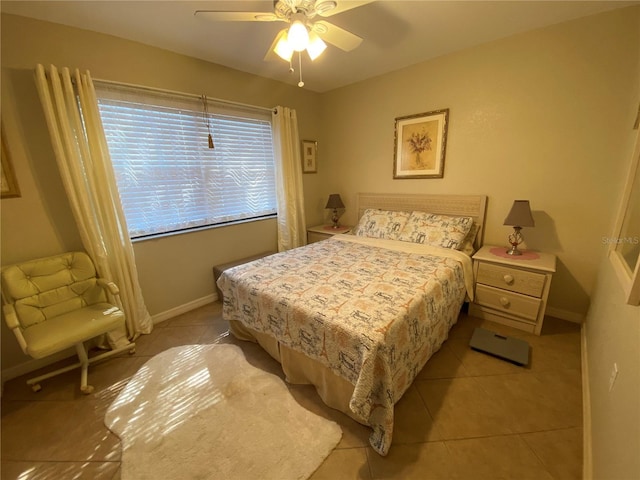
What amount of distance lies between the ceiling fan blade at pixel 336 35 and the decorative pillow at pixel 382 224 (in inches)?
67.6

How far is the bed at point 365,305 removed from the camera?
1.33 m

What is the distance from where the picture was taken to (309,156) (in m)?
3.72

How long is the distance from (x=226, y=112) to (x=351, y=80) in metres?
1.62

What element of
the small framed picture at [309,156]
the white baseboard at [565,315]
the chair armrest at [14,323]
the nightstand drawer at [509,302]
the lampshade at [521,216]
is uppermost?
the small framed picture at [309,156]

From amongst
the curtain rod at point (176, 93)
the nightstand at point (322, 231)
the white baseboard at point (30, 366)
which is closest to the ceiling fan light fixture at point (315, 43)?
the curtain rod at point (176, 93)

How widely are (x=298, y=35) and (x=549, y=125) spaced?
88.3 inches

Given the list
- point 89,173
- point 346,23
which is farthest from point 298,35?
point 89,173

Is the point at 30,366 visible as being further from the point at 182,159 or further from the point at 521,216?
the point at 521,216

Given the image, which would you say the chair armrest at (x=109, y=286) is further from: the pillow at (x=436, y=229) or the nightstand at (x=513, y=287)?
the nightstand at (x=513, y=287)

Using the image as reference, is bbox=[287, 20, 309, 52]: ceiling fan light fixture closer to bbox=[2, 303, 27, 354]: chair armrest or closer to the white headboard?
the white headboard

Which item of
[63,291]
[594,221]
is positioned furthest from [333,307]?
[594,221]

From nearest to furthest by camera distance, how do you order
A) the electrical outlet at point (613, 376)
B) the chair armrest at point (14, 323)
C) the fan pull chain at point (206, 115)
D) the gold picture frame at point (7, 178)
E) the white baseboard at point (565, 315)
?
the electrical outlet at point (613, 376), the chair armrest at point (14, 323), the gold picture frame at point (7, 178), the white baseboard at point (565, 315), the fan pull chain at point (206, 115)

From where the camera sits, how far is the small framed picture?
3.65 m

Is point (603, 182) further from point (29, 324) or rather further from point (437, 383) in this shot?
point (29, 324)
